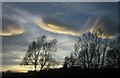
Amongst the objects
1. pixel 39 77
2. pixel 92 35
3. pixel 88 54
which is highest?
pixel 92 35

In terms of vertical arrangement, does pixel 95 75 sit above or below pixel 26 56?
below

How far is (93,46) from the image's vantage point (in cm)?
4372

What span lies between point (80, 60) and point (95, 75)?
52.0 ft

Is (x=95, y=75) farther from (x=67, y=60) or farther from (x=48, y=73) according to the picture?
(x=67, y=60)

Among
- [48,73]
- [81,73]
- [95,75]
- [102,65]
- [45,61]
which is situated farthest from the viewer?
[45,61]

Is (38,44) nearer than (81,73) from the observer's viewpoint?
No

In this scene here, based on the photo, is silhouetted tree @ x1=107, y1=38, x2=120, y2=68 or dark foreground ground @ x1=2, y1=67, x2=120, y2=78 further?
silhouetted tree @ x1=107, y1=38, x2=120, y2=68

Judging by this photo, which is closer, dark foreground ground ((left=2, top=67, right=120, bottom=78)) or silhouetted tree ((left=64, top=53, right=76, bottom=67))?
dark foreground ground ((left=2, top=67, right=120, bottom=78))

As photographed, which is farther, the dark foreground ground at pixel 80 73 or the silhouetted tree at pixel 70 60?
the silhouetted tree at pixel 70 60

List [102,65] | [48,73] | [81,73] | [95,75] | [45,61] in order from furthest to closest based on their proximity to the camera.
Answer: [45,61]
[102,65]
[48,73]
[81,73]
[95,75]

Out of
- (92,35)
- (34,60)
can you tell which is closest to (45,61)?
(34,60)

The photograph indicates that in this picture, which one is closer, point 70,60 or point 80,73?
point 80,73

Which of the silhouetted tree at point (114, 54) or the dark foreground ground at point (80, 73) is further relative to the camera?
the silhouetted tree at point (114, 54)

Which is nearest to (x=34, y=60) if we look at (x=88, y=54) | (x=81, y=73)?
(x=88, y=54)
